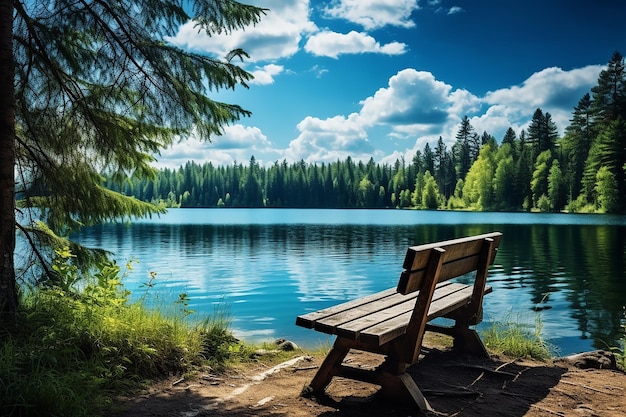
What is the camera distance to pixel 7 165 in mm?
5113

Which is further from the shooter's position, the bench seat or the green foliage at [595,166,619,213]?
the green foliage at [595,166,619,213]

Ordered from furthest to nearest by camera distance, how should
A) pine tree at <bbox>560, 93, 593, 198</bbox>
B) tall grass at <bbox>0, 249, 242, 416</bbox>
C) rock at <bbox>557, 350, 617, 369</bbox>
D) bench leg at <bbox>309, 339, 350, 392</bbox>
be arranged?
1. pine tree at <bbox>560, 93, 593, 198</bbox>
2. rock at <bbox>557, 350, 617, 369</bbox>
3. bench leg at <bbox>309, 339, 350, 392</bbox>
4. tall grass at <bbox>0, 249, 242, 416</bbox>

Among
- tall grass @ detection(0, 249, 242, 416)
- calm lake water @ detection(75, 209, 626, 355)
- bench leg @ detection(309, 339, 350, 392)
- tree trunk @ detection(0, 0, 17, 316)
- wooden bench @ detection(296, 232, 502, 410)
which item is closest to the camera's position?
tall grass @ detection(0, 249, 242, 416)

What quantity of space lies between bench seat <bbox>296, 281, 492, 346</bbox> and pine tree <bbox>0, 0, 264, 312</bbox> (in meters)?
2.76

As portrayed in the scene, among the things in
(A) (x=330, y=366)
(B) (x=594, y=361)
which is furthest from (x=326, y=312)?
(B) (x=594, y=361)

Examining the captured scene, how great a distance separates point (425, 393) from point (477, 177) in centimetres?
9841

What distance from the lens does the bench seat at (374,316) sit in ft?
14.3

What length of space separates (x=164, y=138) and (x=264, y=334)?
6.94 metres

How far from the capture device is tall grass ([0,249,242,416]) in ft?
12.1

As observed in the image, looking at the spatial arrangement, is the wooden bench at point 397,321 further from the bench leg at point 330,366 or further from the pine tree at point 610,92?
the pine tree at point 610,92

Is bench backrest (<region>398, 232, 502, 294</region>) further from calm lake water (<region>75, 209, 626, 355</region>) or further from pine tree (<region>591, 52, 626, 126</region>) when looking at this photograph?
pine tree (<region>591, 52, 626, 126</region>)

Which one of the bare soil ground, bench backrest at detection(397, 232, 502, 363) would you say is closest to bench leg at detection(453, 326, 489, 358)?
the bare soil ground

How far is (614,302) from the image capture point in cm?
1527

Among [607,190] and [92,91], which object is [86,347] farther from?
[607,190]
